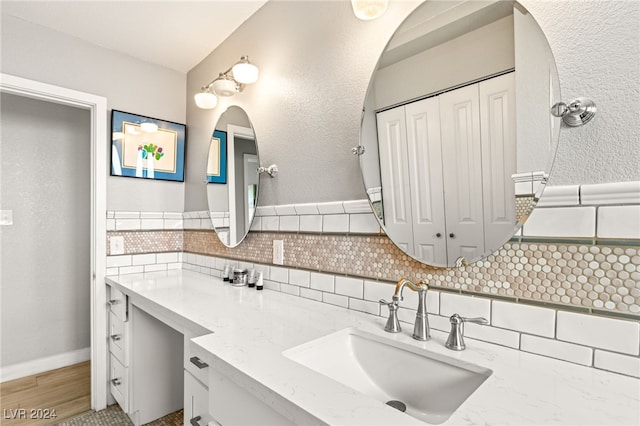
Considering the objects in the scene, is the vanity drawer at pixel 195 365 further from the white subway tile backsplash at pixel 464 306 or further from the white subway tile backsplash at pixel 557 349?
the white subway tile backsplash at pixel 557 349

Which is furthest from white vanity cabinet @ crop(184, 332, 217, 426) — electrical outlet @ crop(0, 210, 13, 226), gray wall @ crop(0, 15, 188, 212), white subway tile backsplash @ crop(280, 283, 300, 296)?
electrical outlet @ crop(0, 210, 13, 226)

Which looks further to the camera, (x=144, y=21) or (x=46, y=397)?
(x=46, y=397)

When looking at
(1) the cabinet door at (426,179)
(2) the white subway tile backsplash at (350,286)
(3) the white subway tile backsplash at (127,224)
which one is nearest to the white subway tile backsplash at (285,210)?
(2) the white subway tile backsplash at (350,286)

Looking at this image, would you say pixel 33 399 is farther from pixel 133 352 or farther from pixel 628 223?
pixel 628 223

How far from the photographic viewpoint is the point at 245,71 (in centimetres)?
180

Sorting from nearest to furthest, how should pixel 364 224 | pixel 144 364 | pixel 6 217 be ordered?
pixel 364 224, pixel 144 364, pixel 6 217

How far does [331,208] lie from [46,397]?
2320mm

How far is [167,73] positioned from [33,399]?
2389 millimetres

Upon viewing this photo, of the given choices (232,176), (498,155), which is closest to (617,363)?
(498,155)

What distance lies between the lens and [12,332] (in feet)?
8.06

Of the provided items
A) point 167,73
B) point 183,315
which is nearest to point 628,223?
point 183,315

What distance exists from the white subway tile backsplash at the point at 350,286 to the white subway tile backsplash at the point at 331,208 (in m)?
0.28

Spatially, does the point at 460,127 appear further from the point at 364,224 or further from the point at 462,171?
the point at 364,224

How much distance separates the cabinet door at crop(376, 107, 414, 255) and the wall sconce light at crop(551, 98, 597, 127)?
43 centimetres
